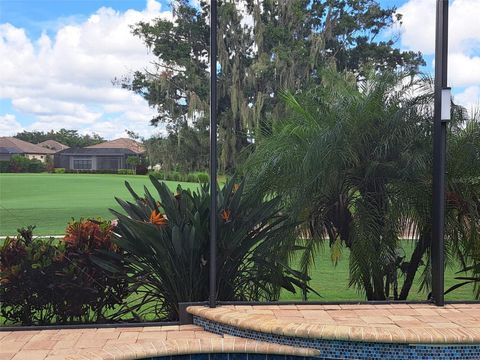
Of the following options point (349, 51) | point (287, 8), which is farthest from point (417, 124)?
point (287, 8)

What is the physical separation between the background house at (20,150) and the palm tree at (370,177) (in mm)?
1918

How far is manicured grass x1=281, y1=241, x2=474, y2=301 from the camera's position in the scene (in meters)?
→ 4.55

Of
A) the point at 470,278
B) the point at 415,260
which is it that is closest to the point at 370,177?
the point at 415,260

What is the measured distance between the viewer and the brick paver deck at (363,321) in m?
3.29

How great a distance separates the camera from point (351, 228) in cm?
449

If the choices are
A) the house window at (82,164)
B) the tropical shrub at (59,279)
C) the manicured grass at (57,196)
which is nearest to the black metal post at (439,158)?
the manicured grass at (57,196)

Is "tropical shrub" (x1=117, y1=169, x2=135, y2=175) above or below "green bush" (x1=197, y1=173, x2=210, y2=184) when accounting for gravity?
above

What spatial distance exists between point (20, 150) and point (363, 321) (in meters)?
3.28

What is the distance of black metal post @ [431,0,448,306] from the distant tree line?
2976 millimetres

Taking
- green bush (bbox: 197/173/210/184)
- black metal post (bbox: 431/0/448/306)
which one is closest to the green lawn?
green bush (bbox: 197/173/210/184)

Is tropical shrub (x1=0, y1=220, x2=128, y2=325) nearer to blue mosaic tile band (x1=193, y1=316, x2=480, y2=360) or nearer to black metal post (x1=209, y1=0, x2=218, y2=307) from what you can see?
black metal post (x1=209, y1=0, x2=218, y2=307)

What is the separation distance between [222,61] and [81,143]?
1.54 m

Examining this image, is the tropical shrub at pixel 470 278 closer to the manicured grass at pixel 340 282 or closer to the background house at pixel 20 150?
the manicured grass at pixel 340 282

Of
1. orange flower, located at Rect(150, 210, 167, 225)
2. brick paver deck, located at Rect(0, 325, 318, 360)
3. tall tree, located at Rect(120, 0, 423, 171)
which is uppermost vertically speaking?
tall tree, located at Rect(120, 0, 423, 171)
